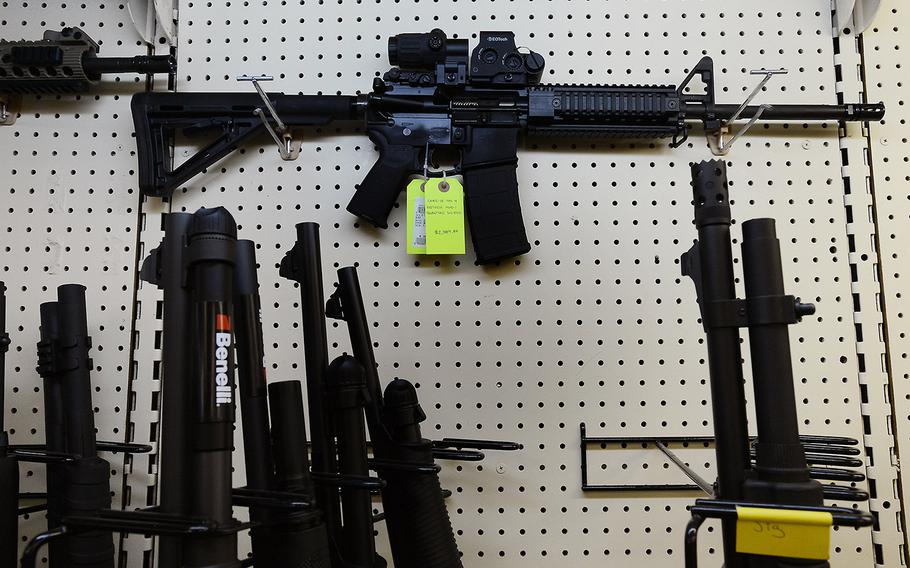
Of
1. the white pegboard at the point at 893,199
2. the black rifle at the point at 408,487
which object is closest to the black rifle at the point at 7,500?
the black rifle at the point at 408,487

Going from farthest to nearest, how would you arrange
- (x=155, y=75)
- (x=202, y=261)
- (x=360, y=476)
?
(x=155, y=75) < (x=360, y=476) < (x=202, y=261)

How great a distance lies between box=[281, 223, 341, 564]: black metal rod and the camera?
3.49ft

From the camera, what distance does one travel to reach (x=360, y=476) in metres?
0.98

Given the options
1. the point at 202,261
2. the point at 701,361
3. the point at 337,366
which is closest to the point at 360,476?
the point at 337,366

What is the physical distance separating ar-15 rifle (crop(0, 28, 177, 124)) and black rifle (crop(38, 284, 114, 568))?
547 mm

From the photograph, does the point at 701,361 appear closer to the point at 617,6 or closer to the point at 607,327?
the point at 607,327

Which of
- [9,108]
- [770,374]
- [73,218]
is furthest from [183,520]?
[9,108]

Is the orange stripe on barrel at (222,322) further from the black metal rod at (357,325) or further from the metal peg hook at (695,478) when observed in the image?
the metal peg hook at (695,478)

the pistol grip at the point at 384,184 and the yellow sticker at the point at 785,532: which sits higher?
the pistol grip at the point at 384,184

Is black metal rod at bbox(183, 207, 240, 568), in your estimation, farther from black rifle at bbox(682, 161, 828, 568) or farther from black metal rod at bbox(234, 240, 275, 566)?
black rifle at bbox(682, 161, 828, 568)

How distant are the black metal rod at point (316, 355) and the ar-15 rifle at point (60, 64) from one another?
67 centimetres

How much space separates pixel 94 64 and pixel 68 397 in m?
0.77

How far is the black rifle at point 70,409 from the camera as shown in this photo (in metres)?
1.20

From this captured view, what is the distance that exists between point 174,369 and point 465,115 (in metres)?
0.94
